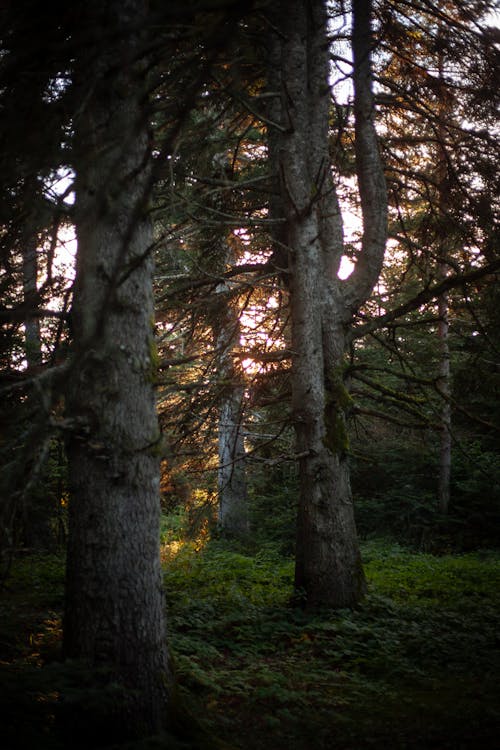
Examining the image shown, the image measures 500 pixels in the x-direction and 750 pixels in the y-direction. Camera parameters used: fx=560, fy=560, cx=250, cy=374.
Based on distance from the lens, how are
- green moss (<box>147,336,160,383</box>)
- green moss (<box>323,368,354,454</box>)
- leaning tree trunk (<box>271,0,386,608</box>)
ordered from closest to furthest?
green moss (<box>147,336,160,383</box>) → leaning tree trunk (<box>271,0,386,608</box>) → green moss (<box>323,368,354,454</box>)

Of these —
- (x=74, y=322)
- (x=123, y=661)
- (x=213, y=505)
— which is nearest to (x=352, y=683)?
(x=123, y=661)

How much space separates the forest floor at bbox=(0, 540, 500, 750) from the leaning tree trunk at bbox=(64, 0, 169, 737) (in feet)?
1.21

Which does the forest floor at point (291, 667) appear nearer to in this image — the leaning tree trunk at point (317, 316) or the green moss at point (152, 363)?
the leaning tree trunk at point (317, 316)

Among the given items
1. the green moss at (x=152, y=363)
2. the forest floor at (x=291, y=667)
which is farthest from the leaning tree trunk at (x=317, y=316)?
the green moss at (x=152, y=363)

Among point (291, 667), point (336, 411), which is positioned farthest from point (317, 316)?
point (291, 667)

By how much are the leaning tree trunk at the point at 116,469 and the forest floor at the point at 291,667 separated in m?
0.37

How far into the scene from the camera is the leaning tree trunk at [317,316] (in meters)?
7.11

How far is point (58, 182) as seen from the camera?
13.8 ft

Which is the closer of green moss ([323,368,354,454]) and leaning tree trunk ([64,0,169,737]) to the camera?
leaning tree trunk ([64,0,169,737])

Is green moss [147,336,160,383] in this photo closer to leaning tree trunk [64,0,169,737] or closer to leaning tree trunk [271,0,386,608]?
leaning tree trunk [64,0,169,737]

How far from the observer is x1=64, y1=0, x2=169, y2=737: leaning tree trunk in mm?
3787

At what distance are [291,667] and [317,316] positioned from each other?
163 inches

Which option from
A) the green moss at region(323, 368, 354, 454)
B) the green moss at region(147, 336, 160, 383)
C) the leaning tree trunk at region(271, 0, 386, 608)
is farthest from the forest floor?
the green moss at region(323, 368, 354, 454)

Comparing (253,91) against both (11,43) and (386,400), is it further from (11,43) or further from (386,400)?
(11,43)
